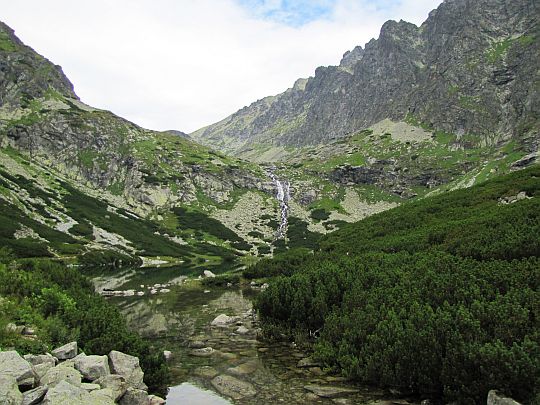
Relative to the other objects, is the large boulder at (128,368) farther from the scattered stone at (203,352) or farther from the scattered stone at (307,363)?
the scattered stone at (307,363)

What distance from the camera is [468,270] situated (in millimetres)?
14602

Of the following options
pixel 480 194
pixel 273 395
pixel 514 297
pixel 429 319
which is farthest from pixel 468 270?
pixel 480 194

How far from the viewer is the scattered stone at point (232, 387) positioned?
11422 mm

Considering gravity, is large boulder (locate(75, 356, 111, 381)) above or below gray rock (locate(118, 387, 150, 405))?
above

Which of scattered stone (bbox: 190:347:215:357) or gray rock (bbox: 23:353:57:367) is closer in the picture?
gray rock (bbox: 23:353:57:367)

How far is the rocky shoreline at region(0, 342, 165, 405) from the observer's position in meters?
7.36

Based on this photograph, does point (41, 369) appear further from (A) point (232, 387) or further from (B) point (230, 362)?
(B) point (230, 362)

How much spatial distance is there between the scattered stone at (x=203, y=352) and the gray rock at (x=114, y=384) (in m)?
6.49

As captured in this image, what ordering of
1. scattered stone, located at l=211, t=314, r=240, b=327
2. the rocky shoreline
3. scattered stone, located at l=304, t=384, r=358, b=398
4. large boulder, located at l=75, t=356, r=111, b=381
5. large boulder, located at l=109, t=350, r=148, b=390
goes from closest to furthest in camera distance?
the rocky shoreline → large boulder, located at l=75, t=356, r=111, b=381 → large boulder, located at l=109, t=350, r=148, b=390 → scattered stone, located at l=304, t=384, r=358, b=398 → scattered stone, located at l=211, t=314, r=240, b=327

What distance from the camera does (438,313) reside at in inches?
442

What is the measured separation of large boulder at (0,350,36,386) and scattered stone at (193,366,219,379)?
20.0ft

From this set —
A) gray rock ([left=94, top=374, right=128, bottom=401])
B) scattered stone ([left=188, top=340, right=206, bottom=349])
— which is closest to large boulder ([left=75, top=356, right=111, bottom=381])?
gray rock ([left=94, top=374, right=128, bottom=401])

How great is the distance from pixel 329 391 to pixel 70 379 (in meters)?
6.65

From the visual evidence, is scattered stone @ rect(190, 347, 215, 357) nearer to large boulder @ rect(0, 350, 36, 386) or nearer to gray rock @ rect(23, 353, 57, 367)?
gray rock @ rect(23, 353, 57, 367)
